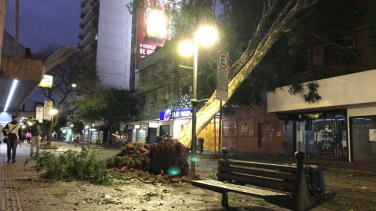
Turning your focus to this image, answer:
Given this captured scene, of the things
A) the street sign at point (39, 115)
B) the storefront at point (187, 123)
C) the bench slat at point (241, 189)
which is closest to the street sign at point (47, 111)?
the street sign at point (39, 115)

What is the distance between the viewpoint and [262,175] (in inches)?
188

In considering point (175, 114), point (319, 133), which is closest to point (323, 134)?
point (319, 133)

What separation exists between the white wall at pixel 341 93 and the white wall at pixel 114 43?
48201mm

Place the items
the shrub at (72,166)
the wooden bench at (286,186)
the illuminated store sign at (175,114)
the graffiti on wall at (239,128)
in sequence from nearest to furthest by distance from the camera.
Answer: the wooden bench at (286,186), the shrub at (72,166), the graffiti on wall at (239,128), the illuminated store sign at (175,114)

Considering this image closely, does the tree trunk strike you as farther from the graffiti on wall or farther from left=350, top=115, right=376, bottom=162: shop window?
the graffiti on wall

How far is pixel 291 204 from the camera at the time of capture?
4.25 metres

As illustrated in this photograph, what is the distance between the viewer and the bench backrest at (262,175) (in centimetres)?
439

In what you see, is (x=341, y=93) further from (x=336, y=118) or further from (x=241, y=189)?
(x=241, y=189)

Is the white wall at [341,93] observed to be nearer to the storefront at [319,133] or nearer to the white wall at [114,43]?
the storefront at [319,133]

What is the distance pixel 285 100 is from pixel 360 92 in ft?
15.5

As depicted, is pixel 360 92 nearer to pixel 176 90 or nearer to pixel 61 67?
pixel 176 90

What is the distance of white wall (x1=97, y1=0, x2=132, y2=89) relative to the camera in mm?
62906

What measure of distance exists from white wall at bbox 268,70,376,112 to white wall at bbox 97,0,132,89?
48201 millimetres

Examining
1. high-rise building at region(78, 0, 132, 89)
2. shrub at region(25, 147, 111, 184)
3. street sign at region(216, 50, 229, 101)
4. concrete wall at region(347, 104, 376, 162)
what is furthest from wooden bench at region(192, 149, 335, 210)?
high-rise building at region(78, 0, 132, 89)
